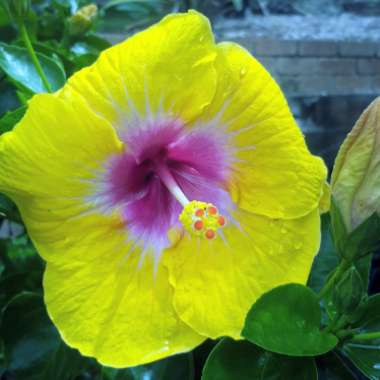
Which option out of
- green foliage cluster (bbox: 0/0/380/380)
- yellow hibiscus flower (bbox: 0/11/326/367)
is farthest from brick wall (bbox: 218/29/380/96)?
yellow hibiscus flower (bbox: 0/11/326/367)

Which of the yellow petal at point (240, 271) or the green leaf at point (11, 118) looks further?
the green leaf at point (11, 118)

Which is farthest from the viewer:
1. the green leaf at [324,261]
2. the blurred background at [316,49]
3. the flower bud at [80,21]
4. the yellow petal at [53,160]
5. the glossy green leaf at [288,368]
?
the blurred background at [316,49]

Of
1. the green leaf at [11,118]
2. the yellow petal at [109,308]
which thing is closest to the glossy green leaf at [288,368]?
the yellow petal at [109,308]

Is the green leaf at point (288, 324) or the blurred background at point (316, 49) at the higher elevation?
the green leaf at point (288, 324)

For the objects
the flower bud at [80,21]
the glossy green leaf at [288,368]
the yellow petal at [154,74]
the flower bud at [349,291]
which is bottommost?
the glossy green leaf at [288,368]

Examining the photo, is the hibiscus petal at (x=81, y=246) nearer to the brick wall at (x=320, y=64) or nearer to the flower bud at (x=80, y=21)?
the flower bud at (x=80, y=21)

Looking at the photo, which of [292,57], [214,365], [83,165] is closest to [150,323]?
[214,365]

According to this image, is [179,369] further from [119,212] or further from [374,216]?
[374,216]

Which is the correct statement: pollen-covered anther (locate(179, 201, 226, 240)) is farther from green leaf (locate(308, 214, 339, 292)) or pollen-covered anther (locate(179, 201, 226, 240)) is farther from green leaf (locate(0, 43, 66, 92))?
green leaf (locate(0, 43, 66, 92))
